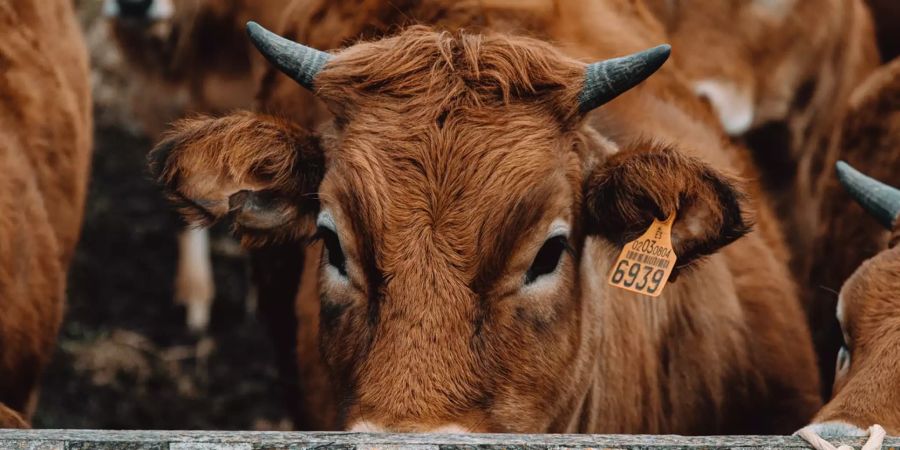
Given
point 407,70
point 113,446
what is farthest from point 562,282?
point 113,446

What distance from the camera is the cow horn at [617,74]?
368 cm

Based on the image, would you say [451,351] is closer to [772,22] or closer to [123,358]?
[123,358]

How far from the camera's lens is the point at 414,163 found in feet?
11.9

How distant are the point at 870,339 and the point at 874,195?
0.66 m

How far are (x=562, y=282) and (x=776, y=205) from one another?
473 centimetres

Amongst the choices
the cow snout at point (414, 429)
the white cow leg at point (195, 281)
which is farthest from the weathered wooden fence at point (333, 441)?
the white cow leg at point (195, 281)

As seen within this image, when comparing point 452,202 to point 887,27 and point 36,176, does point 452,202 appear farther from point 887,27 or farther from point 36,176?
point 887,27

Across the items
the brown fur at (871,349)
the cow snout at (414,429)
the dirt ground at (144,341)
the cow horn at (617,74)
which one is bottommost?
the dirt ground at (144,341)

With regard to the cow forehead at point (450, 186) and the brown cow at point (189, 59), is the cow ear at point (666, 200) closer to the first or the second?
the cow forehead at point (450, 186)

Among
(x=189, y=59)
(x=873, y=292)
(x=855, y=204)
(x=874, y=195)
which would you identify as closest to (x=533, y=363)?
(x=873, y=292)

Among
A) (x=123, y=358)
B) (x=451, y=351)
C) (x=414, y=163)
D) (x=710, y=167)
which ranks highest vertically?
(x=710, y=167)

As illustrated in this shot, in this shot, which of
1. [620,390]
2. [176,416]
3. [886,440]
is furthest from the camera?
[176,416]

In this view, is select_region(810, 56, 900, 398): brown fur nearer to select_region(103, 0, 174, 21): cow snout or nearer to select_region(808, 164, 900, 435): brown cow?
select_region(808, 164, 900, 435): brown cow

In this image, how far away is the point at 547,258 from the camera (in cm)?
372
